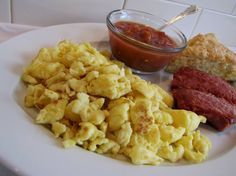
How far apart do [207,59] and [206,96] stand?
0.28m

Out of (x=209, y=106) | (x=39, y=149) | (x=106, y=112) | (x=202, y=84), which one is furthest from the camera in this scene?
(x=202, y=84)

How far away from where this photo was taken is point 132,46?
1200 mm

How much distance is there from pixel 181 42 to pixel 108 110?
0.59 m

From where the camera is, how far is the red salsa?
1.23 meters

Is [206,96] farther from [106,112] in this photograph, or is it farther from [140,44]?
[106,112]

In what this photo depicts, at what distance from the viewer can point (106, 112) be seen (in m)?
0.90

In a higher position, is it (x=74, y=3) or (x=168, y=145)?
(x=74, y=3)

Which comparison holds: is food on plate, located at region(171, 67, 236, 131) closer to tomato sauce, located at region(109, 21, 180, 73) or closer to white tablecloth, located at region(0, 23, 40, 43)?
tomato sauce, located at region(109, 21, 180, 73)

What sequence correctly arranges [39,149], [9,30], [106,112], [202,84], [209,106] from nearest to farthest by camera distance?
[39,149] → [106,112] → [209,106] → [202,84] → [9,30]

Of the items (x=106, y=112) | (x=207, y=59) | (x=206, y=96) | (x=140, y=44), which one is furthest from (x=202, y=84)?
(x=106, y=112)

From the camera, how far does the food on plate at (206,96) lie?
1091 mm

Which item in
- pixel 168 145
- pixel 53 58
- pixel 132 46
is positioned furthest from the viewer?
pixel 132 46

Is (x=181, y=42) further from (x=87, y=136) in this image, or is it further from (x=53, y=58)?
(x=87, y=136)

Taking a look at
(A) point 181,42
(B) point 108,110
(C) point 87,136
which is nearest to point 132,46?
(A) point 181,42
